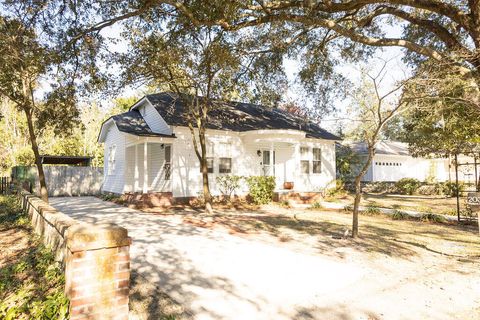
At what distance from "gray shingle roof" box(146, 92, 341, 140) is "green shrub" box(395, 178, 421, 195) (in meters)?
8.80

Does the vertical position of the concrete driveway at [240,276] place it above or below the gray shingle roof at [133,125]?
below

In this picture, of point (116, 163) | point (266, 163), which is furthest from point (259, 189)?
point (116, 163)

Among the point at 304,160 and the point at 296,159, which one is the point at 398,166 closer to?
the point at 304,160

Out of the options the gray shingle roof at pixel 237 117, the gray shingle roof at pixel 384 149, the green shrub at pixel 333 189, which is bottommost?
the green shrub at pixel 333 189

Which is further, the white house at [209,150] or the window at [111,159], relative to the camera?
the window at [111,159]

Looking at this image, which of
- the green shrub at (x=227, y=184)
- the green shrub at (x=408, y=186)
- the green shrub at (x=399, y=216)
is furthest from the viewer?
the green shrub at (x=408, y=186)

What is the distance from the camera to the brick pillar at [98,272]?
123 inches

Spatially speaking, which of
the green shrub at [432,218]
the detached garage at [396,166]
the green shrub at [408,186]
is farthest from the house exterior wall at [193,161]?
the detached garage at [396,166]

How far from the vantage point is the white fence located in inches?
792

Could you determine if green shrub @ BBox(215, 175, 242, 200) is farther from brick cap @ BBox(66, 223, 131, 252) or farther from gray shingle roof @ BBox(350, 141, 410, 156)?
gray shingle roof @ BBox(350, 141, 410, 156)

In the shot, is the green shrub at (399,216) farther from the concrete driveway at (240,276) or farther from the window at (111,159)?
the window at (111,159)

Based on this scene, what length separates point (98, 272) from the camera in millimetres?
3250

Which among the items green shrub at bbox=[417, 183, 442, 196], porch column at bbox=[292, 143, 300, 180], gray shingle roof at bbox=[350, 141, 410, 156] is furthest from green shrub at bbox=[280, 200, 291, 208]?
gray shingle roof at bbox=[350, 141, 410, 156]

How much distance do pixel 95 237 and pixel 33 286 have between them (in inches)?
98.8
